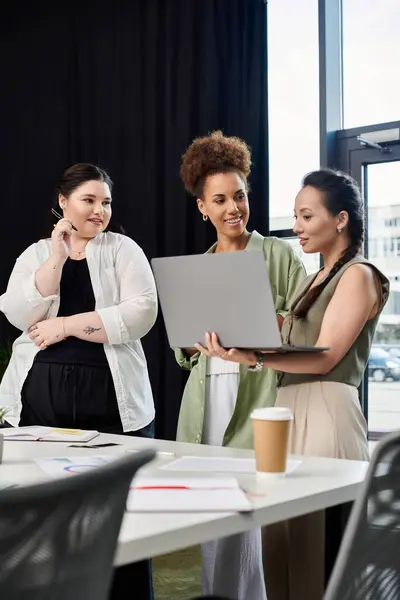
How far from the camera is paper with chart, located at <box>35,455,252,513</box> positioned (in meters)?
1.16

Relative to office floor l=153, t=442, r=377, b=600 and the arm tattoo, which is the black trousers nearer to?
the arm tattoo

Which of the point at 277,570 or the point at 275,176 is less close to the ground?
the point at 275,176

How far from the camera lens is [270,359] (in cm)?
211

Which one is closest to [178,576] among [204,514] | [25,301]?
[25,301]

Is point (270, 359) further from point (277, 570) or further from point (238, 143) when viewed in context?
point (238, 143)

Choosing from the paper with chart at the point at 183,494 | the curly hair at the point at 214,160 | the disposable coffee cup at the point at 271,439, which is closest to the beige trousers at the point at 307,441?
the disposable coffee cup at the point at 271,439

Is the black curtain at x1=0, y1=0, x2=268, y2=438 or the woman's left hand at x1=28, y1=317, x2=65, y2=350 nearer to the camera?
the woman's left hand at x1=28, y1=317, x2=65, y2=350

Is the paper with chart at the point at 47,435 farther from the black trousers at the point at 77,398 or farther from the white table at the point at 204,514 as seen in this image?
the black trousers at the point at 77,398

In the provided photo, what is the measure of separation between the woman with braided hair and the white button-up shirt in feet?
1.71

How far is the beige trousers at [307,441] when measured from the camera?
178cm

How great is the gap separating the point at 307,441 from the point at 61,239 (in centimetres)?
113

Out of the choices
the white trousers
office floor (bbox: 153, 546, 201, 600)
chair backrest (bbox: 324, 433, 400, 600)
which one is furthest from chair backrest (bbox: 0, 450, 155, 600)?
office floor (bbox: 153, 546, 201, 600)

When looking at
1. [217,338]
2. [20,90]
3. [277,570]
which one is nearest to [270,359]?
[217,338]

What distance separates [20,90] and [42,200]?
74 cm
